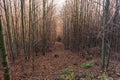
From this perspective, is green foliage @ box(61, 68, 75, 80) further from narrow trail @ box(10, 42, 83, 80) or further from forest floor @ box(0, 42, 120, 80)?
narrow trail @ box(10, 42, 83, 80)

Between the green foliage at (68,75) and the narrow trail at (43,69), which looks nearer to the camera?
the green foliage at (68,75)

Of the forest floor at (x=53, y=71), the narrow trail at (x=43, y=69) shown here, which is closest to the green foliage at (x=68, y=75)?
the forest floor at (x=53, y=71)

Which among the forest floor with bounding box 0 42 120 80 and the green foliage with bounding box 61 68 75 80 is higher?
the green foliage with bounding box 61 68 75 80

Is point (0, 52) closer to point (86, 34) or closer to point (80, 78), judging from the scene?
point (80, 78)

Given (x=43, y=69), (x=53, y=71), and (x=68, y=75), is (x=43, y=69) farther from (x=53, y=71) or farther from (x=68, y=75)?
(x=68, y=75)

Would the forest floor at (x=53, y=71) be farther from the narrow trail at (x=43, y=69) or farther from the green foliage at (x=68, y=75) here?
the green foliage at (x=68, y=75)

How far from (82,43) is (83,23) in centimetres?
210

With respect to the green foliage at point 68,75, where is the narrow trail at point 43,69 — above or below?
below

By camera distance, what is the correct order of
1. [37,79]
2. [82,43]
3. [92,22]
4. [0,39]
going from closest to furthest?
[0,39] → [37,79] → [82,43] → [92,22]

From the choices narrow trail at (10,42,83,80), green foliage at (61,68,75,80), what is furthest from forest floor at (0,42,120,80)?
green foliage at (61,68,75,80)

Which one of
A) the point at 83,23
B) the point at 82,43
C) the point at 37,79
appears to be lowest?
the point at 37,79

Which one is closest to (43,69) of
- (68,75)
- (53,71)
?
(53,71)

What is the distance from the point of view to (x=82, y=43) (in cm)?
1338

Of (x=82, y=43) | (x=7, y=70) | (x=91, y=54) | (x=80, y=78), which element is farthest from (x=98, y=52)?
(x=7, y=70)
